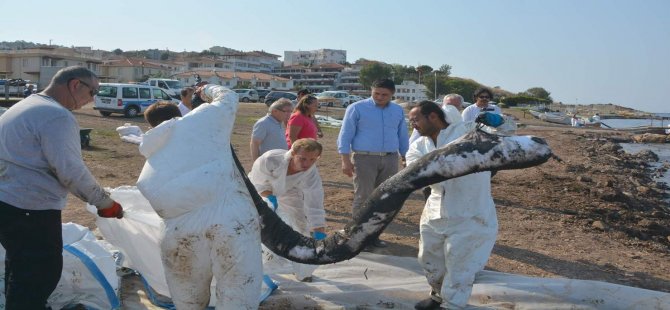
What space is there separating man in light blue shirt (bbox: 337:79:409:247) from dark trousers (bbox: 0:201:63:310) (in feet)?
11.5

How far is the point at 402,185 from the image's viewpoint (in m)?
3.73

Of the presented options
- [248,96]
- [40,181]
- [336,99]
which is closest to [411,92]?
[336,99]

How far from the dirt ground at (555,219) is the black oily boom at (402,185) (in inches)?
110

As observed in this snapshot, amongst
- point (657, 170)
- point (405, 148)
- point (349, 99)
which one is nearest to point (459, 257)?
point (405, 148)

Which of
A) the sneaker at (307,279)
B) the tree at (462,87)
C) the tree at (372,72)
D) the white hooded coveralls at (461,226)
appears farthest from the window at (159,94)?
the tree at (372,72)

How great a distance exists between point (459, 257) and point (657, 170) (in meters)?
18.4

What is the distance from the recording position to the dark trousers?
11.8 ft

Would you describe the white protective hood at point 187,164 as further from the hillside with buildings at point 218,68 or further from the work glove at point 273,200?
the hillside with buildings at point 218,68

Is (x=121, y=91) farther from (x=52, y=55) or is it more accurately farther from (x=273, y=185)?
(x=52, y=55)

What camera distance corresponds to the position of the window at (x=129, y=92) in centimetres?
2553

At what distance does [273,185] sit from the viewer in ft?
16.4

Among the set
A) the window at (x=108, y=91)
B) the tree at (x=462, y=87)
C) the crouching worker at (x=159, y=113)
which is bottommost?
the window at (x=108, y=91)

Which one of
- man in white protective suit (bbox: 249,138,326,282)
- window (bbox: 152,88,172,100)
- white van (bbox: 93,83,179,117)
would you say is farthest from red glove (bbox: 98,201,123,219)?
window (bbox: 152,88,172,100)

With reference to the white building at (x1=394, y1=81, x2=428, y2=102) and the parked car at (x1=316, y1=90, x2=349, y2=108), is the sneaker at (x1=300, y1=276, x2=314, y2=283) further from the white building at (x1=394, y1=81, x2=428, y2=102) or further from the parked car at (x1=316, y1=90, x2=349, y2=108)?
the white building at (x1=394, y1=81, x2=428, y2=102)
